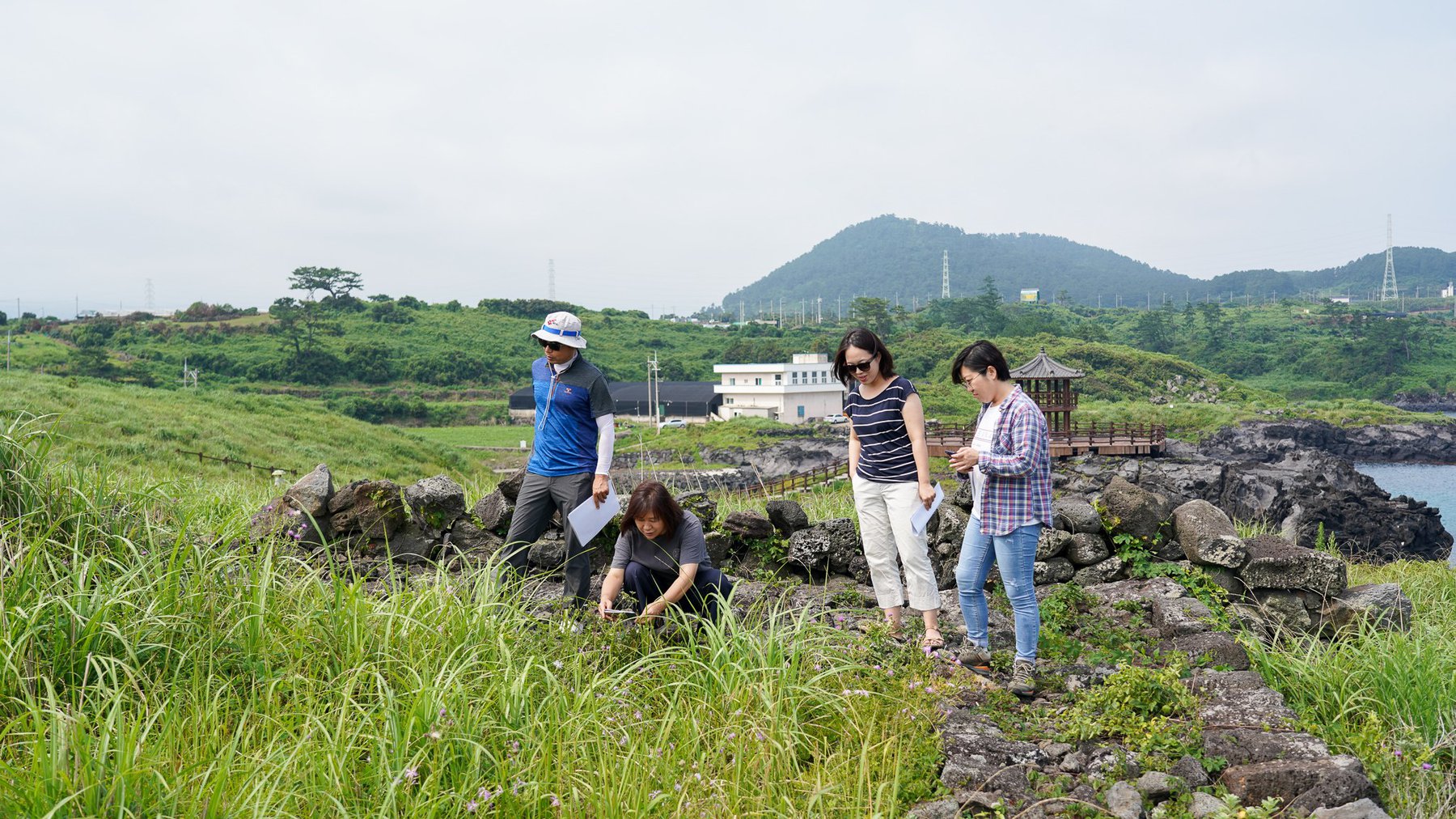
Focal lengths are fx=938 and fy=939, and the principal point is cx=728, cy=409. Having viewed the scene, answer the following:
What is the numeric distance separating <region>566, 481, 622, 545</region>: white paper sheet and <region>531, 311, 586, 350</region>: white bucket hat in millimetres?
792

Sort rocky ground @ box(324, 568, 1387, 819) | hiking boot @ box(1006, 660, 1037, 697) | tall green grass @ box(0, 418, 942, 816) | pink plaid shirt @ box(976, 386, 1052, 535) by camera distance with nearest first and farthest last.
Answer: tall green grass @ box(0, 418, 942, 816)
rocky ground @ box(324, 568, 1387, 819)
hiking boot @ box(1006, 660, 1037, 697)
pink plaid shirt @ box(976, 386, 1052, 535)

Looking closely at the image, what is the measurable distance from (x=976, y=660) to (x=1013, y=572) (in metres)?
0.46

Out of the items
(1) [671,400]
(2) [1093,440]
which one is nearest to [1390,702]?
(2) [1093,440]

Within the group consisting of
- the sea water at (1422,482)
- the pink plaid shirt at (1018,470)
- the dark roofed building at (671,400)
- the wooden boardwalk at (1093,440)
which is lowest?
the sea water at (1422,482)

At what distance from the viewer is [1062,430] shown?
98.2 feet

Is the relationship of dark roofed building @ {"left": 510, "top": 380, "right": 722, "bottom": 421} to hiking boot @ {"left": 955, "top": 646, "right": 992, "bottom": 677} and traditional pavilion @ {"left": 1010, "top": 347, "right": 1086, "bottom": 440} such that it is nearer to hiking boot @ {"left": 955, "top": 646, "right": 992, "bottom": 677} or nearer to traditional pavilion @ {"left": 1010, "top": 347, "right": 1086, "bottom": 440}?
traditional pavilion @ {"left": 1010, "top": 347, "right": 1086, "bottom": 440}

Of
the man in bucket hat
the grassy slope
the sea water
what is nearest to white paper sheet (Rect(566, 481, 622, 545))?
the man in bucket hat

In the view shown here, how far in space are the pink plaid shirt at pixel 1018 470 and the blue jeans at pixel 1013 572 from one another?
69 millimetres

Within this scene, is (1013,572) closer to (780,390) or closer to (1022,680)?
(1022,680)

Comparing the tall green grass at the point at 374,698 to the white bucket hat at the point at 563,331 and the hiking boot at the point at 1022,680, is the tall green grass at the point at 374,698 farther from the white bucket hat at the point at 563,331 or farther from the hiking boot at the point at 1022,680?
the white bucket hat at the point at 563,331

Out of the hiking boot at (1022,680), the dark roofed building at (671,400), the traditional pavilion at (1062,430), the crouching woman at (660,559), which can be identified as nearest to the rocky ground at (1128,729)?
the hiking boot at (1022,680)

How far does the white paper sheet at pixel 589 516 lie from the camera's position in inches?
200

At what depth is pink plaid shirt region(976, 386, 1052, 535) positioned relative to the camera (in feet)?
14.3

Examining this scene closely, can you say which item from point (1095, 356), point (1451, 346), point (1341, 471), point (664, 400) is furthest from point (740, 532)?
point (1451, 346)
